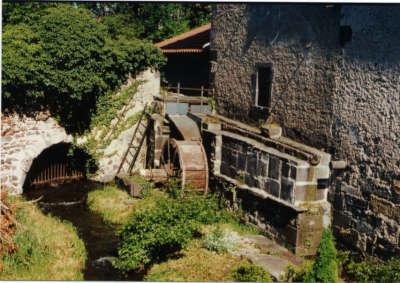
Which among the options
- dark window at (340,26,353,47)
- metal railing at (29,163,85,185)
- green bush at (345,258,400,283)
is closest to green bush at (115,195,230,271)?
green bush at (345,258,400,283)

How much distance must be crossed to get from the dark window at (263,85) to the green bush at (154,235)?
3.82 m

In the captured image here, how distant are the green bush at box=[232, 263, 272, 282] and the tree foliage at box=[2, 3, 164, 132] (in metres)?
7.64

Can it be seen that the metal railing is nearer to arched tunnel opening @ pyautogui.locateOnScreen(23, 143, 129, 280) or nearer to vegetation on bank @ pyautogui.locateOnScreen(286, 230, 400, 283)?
arched tunnel opening @ pyautogui.locateOnScreen(23, 143, 129, 280)

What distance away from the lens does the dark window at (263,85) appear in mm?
11508

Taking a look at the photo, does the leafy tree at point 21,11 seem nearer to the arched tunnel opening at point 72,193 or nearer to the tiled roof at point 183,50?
the tiled roof at point 183,50

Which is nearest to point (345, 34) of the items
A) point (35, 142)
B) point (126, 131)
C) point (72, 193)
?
point (126, 131)

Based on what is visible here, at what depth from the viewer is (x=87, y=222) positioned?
11750 mm

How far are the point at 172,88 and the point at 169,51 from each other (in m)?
1.35

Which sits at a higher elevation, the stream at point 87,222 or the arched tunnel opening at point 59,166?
the arched tunnel opening at point 59,166

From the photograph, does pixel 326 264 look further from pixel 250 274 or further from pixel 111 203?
pixel 111 203

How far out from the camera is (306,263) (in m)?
8.65

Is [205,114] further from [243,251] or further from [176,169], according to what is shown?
[243,251]

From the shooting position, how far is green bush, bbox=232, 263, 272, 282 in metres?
7.70

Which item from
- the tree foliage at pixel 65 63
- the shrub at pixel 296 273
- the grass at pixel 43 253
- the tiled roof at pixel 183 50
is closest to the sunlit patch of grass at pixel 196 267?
the shrub at pixel 296 273
